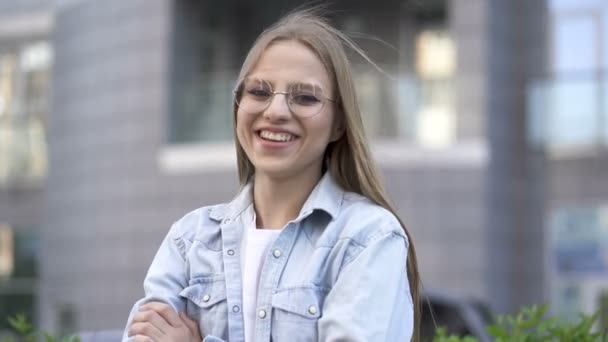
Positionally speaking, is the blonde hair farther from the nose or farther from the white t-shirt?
the white t-shirt

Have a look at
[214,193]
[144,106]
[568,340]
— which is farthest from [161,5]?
[568,340]

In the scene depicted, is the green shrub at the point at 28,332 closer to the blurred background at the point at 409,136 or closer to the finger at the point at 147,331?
the finger at the point at 147,331

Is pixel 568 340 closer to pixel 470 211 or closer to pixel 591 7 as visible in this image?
pixel 470 211

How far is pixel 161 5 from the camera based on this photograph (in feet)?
67.3

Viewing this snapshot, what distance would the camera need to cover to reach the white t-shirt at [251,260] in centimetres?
289

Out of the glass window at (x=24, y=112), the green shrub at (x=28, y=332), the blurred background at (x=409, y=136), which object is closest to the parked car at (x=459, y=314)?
the green shrub at (x=28, y=332)

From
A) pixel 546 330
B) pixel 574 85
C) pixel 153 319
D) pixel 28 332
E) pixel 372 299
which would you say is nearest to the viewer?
pixel 372 299

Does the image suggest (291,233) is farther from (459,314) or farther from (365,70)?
(365,70)

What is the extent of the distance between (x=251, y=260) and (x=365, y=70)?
49.7 ft

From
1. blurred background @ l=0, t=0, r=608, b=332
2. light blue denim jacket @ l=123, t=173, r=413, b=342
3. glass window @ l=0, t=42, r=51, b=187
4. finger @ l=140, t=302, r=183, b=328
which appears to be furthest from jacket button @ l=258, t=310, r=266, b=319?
glass window @ l=0, t=42, r=51, b=187

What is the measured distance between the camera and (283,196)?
10.0ft

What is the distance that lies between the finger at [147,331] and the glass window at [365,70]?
50.6 feet

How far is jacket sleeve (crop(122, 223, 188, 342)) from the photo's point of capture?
299 cm

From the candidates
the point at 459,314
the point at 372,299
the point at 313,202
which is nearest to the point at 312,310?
the point at 372,299
